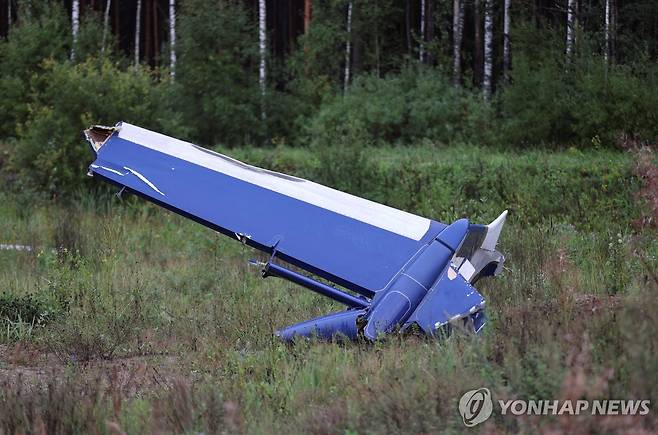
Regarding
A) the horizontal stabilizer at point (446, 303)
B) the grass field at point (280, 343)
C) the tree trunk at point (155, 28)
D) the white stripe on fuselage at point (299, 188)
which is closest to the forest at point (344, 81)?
the grass field at point (280, 343)

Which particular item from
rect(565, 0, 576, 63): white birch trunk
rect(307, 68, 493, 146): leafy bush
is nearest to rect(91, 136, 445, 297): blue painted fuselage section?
rect(307, 68, 493, 146): leafy bush

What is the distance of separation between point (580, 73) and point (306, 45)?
40.0ft

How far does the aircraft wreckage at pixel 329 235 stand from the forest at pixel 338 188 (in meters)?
0.27

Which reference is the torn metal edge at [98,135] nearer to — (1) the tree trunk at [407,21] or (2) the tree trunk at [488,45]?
(2) the tree trunk at [488,45]

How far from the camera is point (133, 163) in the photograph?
719 centimetres

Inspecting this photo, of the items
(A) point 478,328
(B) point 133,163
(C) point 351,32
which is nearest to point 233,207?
(B) point 133,163

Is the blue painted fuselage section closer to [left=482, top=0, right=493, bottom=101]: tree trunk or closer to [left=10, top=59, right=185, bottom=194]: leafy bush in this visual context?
[left=10, top=59, right=185, bottom=194]: leafy bush

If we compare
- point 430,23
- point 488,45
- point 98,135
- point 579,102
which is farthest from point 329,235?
point 430,23

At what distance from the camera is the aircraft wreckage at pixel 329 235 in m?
6.11

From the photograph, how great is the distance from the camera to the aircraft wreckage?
20.0ft

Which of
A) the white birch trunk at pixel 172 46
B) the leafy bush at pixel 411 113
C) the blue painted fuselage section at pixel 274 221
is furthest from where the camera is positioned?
the white birch trunk at pixel 172 46

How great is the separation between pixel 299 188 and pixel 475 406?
312 cm

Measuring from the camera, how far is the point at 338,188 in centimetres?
1485

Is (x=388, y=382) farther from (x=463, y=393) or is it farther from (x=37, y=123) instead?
(x=37, y=123)
